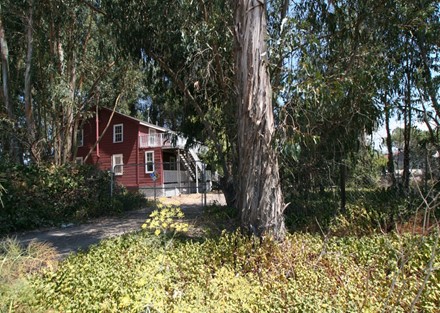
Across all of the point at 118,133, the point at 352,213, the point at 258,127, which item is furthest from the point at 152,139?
the point at 258,127

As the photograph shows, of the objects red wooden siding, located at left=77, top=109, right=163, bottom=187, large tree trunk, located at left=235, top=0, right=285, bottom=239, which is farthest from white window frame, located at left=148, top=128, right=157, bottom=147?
large tree trunk, located at left=235, top=0, right=285, bottom=239

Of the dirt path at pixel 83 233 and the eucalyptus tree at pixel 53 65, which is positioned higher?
the eucalyptus tree at pixel 53 65

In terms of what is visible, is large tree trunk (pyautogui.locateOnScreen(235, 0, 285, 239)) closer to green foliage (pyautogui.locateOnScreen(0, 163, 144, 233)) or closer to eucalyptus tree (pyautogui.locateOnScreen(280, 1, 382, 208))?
eucalyptus tree (pyautogui.locateOnScreen(280, 1, 382, 208))

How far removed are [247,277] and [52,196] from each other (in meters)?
7.69

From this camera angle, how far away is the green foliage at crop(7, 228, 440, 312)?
3.39 metres

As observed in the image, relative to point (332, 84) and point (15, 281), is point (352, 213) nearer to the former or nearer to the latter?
point (332, 84)

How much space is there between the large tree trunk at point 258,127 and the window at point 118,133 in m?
21.1

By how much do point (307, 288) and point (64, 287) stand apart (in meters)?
2.93

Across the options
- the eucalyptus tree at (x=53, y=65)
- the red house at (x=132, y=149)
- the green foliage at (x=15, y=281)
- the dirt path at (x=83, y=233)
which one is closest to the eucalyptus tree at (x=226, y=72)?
the dirt path at (x=83, y=233)

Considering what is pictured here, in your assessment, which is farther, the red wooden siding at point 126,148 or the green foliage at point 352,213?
the red wooden siding at point 126,148

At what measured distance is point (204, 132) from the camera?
10.3m

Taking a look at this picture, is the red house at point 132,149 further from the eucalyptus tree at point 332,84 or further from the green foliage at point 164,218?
the green foliage at point 164,218

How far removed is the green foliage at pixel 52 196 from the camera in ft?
29.4

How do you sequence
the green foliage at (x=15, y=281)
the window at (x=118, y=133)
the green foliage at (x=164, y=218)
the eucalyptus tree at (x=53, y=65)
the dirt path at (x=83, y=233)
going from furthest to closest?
the window at (x=118, y=133) → the eucalyptus tree at (x=53, y=65) → the dirt path at (x=83, y=233) → the green foliage at (x=164, y=218) → the green foliage at (x=15, y=281)
